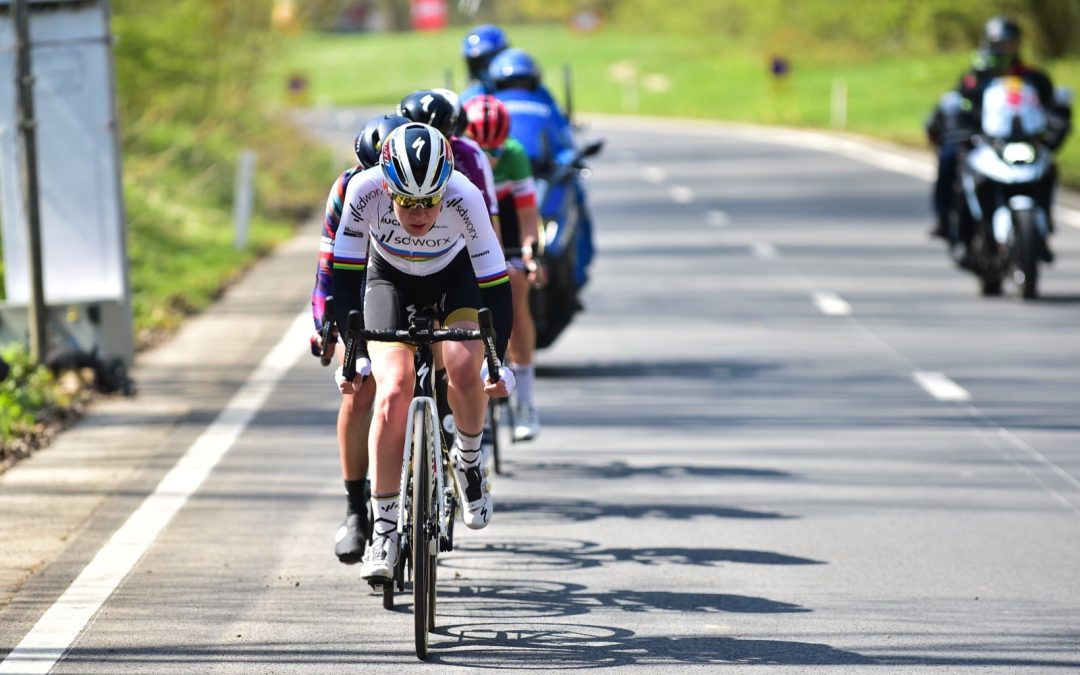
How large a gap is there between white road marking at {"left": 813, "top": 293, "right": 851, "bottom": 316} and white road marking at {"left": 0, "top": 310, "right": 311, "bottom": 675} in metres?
5.28

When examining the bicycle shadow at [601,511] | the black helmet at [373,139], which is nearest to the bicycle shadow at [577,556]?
the bicycle shadow at [601,511]

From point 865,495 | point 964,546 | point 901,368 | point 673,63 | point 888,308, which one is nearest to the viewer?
point 964,546

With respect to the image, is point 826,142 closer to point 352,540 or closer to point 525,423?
point 525,423

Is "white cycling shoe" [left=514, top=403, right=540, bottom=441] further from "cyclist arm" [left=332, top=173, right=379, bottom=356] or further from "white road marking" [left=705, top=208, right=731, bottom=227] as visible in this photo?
"white road marking" [left=705, top=208, right=731, bottom=227]

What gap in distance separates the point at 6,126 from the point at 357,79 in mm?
77848

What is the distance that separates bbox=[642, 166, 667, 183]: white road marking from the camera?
115 ft

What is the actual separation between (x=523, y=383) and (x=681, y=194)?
21631 millimetres

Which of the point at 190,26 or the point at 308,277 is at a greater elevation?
the point at 190,26

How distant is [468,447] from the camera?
7320 mm

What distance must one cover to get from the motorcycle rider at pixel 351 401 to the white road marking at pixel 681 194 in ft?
75.3

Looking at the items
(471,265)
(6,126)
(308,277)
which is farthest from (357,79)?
(471,265)

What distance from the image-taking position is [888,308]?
17.3 metres

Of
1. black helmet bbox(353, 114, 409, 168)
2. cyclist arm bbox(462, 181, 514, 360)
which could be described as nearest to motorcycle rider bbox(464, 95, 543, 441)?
black helmet bbox(353, 114, 409, 168)

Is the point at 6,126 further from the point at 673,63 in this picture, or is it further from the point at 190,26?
the point at 673,63
